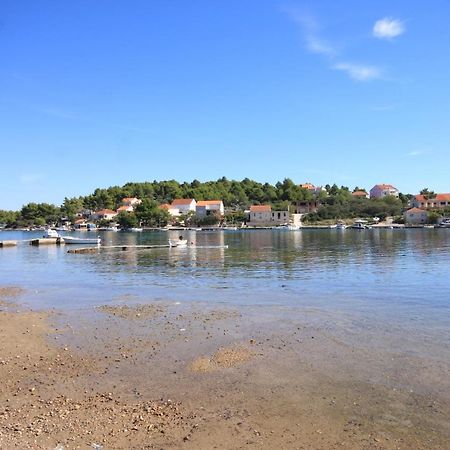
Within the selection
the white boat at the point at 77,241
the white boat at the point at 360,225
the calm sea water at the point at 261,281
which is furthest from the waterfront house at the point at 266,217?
the calm sea water at the point at 261,281

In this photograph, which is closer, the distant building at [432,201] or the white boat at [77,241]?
the white boat at [77,241]

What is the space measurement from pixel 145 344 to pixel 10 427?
7249 mm

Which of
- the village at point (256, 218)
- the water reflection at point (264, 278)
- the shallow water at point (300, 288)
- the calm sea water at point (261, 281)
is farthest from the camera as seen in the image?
the village at point (256, 218)

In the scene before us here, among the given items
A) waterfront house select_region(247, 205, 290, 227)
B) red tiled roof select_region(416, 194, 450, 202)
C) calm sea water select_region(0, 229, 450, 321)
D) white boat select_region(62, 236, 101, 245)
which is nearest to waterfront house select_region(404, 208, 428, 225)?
red tiled roof select_region(416, 194, 450, 202)

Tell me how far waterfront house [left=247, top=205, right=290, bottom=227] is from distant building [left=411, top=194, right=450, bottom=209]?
175ft

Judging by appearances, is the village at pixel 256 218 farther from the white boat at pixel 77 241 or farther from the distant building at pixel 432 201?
the white boat at pixel 77 241

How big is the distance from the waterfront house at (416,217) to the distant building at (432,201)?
59.7 feet


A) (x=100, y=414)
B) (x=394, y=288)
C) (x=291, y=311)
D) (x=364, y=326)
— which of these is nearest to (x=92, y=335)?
(x=100, y=414)

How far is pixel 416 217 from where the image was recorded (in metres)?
166

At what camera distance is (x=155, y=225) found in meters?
188

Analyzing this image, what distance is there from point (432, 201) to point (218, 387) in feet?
623

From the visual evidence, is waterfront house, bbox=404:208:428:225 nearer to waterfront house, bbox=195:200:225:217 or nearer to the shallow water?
waterfront house, bbox=195:200:225:217

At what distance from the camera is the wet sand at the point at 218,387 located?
9.80 meters

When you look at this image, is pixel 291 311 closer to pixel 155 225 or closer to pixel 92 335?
pixel 92 335
